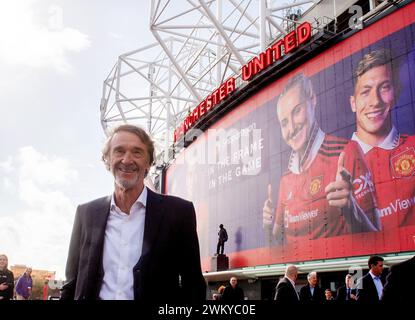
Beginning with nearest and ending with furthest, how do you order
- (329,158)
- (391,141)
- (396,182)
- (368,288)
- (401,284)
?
(401,284) < (368,288) < (396,182) < (391,141) < (329,158)

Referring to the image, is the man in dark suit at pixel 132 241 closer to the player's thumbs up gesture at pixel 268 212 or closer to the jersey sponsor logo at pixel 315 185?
the jersey sponsor logo at pixel 315 185

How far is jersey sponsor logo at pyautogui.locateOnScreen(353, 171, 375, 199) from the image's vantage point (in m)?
15.5

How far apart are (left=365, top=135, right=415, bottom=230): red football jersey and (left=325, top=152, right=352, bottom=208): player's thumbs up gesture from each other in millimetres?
1217

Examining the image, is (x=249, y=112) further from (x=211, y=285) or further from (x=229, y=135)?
(x=211, y=285)

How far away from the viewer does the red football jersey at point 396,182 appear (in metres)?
14.1

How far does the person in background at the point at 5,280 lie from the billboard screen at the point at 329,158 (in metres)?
10.4

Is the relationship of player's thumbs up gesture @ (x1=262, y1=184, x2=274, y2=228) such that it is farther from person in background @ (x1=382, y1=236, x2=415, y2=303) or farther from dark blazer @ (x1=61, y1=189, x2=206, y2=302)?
→ person in background @ (x1=382, y1=236, x2=415, y2=303)

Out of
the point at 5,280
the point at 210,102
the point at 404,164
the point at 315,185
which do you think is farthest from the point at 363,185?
the point at 210,102

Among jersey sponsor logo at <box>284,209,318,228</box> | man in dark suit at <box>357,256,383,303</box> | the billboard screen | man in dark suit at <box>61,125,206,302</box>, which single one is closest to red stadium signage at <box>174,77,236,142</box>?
the billboard screen

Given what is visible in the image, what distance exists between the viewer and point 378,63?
52.3ft

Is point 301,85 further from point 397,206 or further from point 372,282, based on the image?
point 372,282

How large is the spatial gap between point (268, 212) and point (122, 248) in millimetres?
18921

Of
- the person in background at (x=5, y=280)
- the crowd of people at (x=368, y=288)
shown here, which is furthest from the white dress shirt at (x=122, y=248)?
the person in background at (x=5, y=280)
